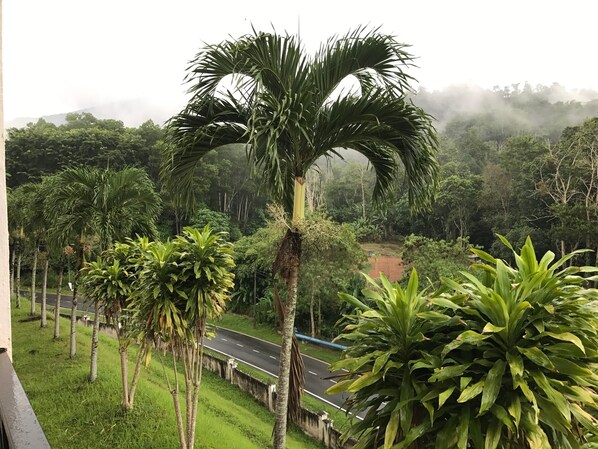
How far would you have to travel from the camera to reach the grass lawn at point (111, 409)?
271 inches

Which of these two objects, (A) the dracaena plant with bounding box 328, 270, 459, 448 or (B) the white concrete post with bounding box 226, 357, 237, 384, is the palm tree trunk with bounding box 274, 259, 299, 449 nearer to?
(A) the dracaena plant with bounding box 328, 270, 459, 448

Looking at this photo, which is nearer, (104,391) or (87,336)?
(104,391)

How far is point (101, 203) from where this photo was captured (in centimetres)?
820

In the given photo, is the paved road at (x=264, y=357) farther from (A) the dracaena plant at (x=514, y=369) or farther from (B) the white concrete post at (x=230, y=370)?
(A) the dracaena plant at (x=514, y=369)

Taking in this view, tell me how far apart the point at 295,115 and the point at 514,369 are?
96.1 inches

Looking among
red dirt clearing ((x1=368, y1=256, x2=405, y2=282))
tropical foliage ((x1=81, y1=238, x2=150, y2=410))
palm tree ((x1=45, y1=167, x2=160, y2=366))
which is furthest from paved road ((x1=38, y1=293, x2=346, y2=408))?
red dirt clearing ((x1=368, y1=256, x2=405, y2=282))

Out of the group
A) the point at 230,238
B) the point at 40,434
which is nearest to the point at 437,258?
the point at 40,434

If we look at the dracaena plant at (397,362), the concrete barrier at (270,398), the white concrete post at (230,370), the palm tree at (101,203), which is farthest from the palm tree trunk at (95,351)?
the dracaena plant at (397,362)

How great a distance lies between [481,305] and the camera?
195cm

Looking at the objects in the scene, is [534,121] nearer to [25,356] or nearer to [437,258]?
[437,258]

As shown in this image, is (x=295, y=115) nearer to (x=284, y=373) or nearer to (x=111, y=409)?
(x=284, y=373)

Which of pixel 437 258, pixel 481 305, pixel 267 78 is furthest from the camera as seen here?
pixel 437 258

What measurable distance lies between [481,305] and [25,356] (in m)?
13.1

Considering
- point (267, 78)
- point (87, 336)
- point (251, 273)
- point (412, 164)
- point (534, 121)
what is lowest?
point (87, 336)
